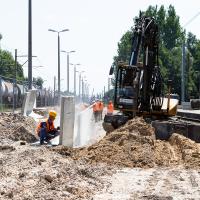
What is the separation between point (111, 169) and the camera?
13359mm

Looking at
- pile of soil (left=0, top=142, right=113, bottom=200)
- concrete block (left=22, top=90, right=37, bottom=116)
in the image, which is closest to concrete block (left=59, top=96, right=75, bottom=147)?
pile of soil (left=0, top=142, right=113, bottom=200)

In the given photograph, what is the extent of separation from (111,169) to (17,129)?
864 centimetres

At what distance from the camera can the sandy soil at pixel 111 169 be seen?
958 centimetres

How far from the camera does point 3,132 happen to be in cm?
2077

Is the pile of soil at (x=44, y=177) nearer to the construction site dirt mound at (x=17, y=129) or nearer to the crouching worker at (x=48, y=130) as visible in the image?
the crouching worker at (x=48, y=130)

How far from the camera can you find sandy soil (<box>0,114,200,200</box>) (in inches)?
377

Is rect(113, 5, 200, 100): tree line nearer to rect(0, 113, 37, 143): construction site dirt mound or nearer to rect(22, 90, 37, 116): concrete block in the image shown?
rect(22, 90, 37, 116): concrete block

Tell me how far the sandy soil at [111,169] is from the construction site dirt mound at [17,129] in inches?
105

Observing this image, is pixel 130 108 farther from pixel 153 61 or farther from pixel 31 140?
pixel 31 140

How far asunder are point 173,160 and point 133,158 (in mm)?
1155

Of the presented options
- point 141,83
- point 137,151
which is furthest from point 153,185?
point 141,83

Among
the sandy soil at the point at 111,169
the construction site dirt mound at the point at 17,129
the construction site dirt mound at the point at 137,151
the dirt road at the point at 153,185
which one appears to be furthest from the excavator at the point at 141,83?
the dirt road at the point at 153,185

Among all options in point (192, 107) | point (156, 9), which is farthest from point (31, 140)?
point (156, 9)

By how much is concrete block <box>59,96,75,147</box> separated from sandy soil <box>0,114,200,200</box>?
115cm
